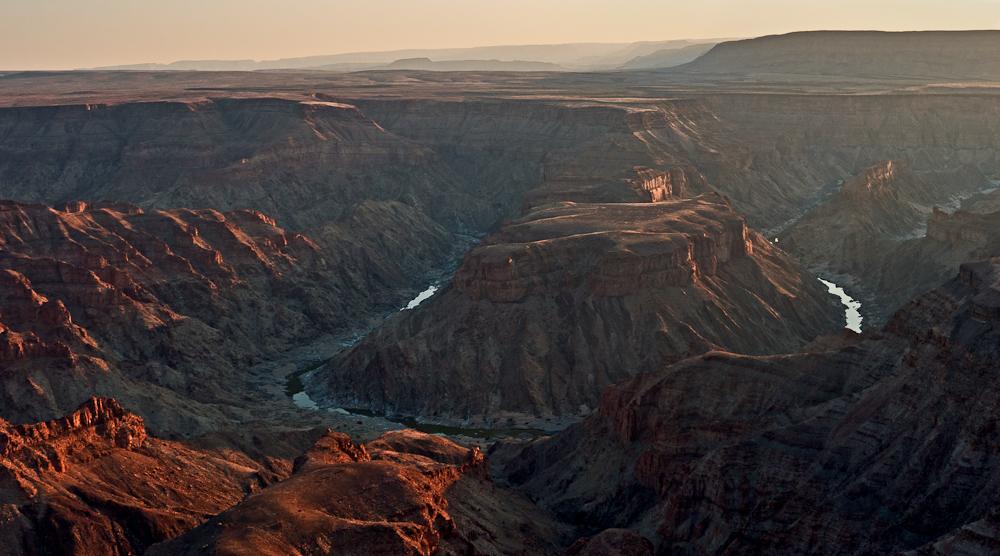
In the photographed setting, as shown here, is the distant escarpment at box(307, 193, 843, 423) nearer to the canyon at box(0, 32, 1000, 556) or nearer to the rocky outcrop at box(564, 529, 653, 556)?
the canyon at box(0, 32, 1000, 556)

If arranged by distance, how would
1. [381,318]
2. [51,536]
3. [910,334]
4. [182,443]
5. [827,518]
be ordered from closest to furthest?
[827,518]
[51,536]
[910,334]
[182,443]
[381,318]

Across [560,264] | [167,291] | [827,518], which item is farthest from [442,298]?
[827,518]

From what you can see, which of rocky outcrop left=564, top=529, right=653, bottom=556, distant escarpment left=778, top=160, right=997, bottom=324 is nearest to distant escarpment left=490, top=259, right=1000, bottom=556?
rocky outcrop left=564, top=529, right=653, bottom=556

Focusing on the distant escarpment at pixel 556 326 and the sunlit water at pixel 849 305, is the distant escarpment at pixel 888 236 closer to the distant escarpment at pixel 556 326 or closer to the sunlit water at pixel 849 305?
the sunlit water at pixel 849 305

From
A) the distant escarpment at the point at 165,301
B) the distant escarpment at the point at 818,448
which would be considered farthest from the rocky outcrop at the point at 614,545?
the distant escarpment at the point at 165,301

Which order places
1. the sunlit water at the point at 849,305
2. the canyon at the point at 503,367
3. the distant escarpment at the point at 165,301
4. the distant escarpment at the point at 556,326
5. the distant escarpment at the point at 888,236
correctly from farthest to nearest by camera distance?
the distant escarpment at the point at 888,236, the sunlit water at the point at 849,305, the distant escarpment at the point at 556,326, the distant escarpment at the point at 165,301, the canyon at the point at 503,367

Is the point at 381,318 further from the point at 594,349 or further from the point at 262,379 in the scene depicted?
the point at 594,349
